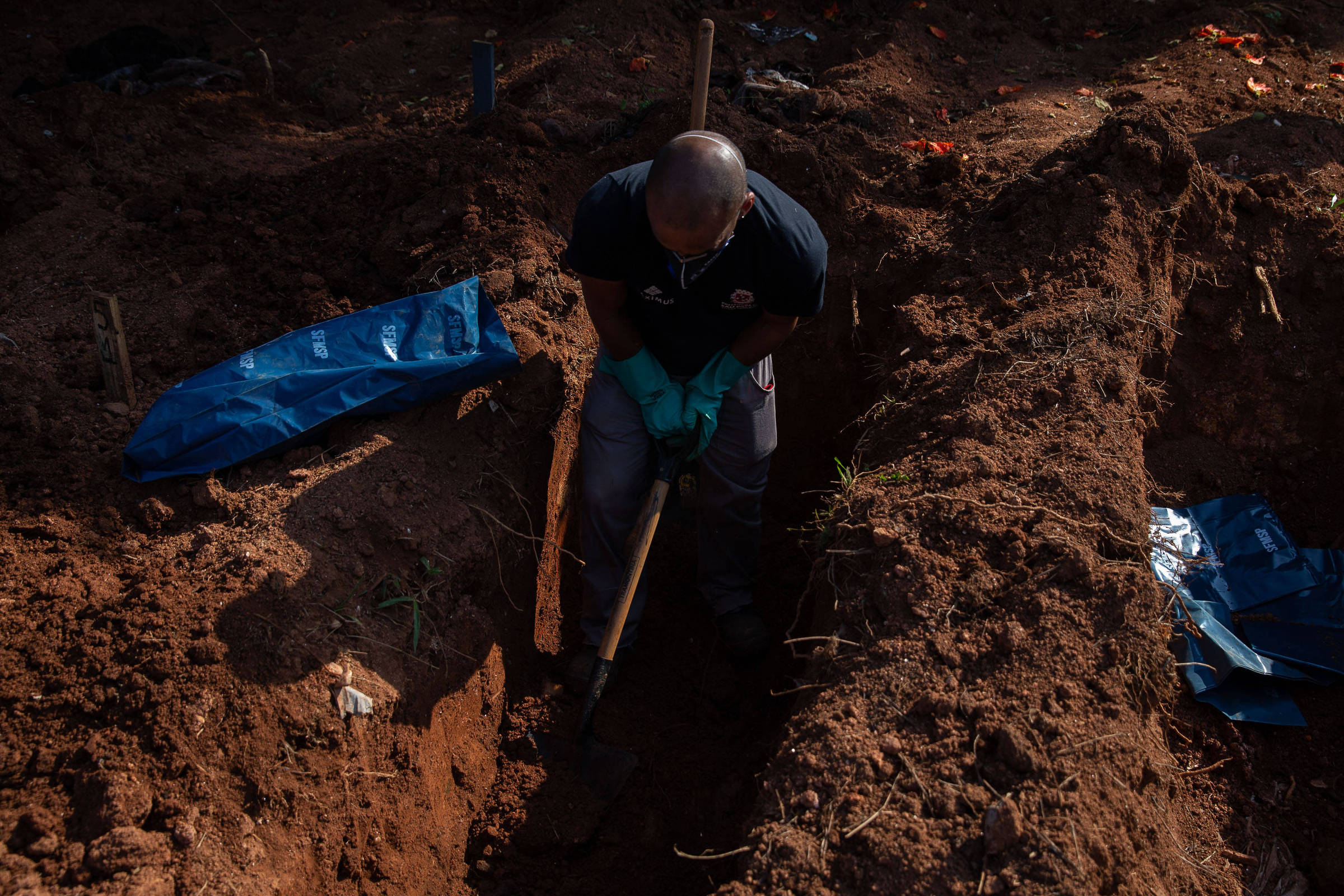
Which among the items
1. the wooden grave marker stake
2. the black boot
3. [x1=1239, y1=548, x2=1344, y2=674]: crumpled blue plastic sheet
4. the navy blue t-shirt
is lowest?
the black boot

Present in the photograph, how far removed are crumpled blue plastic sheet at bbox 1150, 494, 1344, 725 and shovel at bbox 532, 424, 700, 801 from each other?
67.2 inches

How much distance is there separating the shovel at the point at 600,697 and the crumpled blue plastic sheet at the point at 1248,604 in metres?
1.71

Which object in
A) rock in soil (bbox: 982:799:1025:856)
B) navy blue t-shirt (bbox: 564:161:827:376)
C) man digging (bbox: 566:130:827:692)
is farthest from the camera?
navy blue t-shirt (bbox: 564:161:827:376)

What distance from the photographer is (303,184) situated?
13.1ft

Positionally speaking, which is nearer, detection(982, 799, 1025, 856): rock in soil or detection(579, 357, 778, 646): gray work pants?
detection(982, 799, 1025, 856): rock in soil

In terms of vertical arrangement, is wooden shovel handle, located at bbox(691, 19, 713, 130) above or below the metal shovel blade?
above

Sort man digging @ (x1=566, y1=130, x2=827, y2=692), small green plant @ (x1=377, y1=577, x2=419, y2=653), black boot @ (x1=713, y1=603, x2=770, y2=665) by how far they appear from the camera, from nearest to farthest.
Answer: man digging @ (x1=566, y1=130, x2=827, y2=692) → small green plant @ (x1=377, y1=577, x2=419, y2=653) → black boot @ (x1=713, y1=603, x2=770, y2=665)

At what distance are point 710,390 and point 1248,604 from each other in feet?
7.27

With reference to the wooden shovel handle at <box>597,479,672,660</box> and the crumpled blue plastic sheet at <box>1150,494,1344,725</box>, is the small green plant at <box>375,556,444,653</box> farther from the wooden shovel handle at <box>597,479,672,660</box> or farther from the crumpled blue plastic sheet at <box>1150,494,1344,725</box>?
the crumpled blue plastic sheet at <box>1150,494,1344,725</box>

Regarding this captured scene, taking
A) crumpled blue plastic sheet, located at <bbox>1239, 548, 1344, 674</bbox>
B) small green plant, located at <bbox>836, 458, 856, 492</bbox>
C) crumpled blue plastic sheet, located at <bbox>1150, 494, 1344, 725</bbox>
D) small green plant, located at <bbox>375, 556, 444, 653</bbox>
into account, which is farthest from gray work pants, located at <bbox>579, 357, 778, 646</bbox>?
crumpled blue plastic sheet, located at <bbox>1239, 548, 1344, 674</bbox>

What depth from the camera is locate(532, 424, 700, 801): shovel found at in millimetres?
2732

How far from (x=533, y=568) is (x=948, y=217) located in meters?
2.65

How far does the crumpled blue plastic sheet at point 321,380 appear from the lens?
8.77ft

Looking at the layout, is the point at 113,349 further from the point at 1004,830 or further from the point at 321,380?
the point at 1004,830
